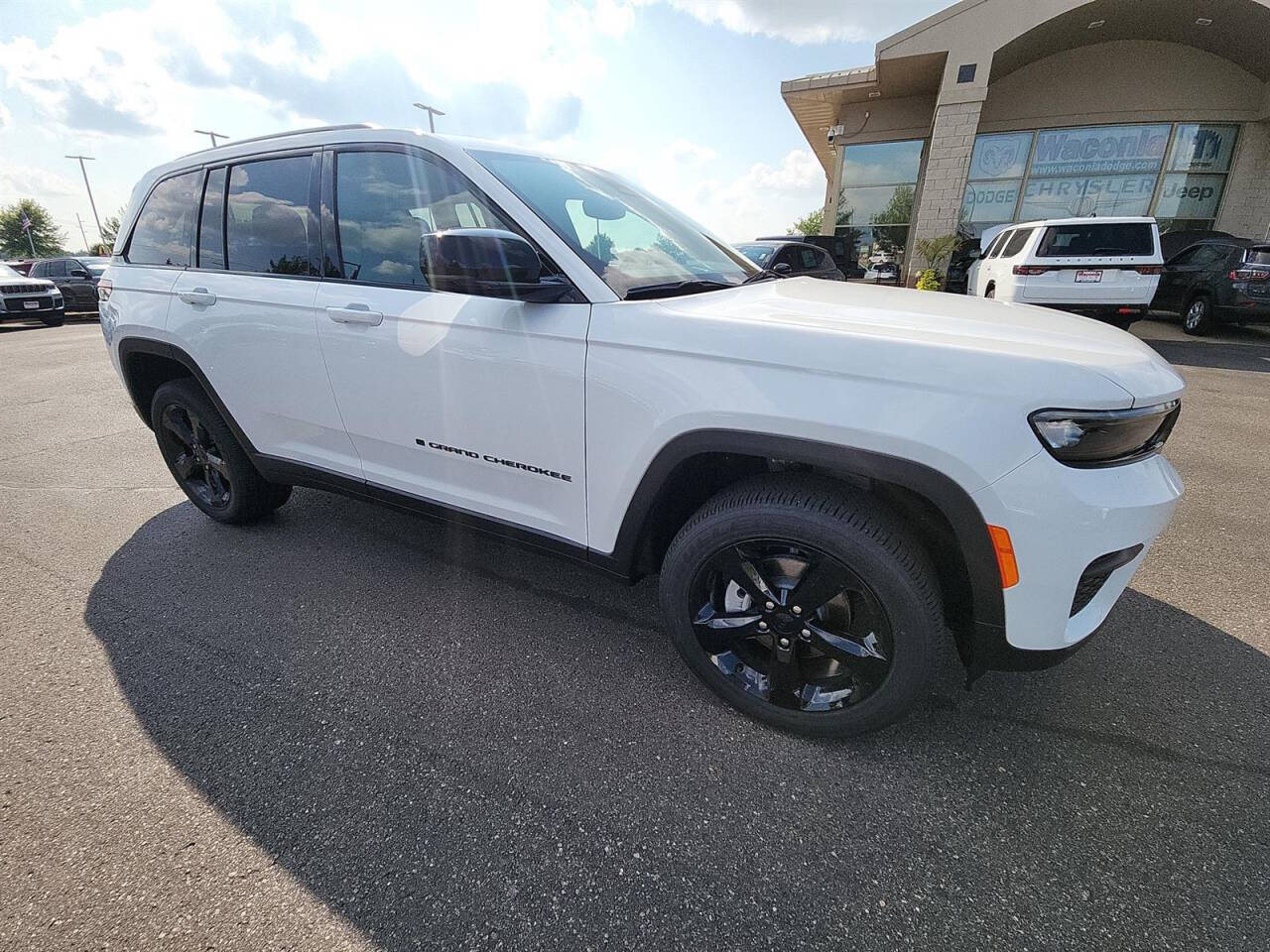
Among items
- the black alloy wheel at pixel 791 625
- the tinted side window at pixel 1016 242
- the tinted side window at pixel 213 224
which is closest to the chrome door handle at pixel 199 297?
the tinted side window at pixel 213 224

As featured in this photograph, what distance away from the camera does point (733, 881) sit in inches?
59.6

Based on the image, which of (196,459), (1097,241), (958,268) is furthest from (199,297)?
(958,268)

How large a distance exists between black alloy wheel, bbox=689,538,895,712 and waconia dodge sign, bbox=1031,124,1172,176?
695 inches

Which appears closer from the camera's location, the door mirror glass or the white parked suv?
the white parked suv

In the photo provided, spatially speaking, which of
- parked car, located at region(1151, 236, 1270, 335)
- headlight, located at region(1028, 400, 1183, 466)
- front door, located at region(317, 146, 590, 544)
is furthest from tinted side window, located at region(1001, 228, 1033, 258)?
front door, located at region(317, 146, 590, 544)

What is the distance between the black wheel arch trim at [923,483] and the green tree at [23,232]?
83.1 metres

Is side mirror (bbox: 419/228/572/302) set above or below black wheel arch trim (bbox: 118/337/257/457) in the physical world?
above

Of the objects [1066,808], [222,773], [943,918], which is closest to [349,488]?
[222,773]

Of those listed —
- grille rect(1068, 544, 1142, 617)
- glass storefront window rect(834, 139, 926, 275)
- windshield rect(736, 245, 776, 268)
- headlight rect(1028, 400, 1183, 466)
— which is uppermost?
glass storefront window rect(834, 139, 926, 275)

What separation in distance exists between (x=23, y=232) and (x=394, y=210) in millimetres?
84492

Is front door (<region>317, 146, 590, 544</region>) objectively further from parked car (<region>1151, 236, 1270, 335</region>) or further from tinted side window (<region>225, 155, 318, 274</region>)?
parked car (<region>1151, 236, 1270, 335</region>)

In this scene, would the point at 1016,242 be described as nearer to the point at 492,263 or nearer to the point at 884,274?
the point at 884,274

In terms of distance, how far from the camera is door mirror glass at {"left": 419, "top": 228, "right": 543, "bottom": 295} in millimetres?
1732

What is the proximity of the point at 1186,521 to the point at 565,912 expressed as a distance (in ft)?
12.7
